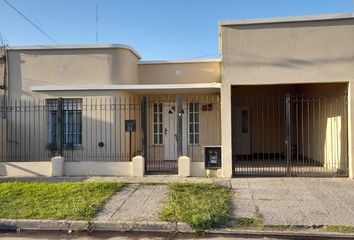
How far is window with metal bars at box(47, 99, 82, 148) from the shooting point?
13.6m

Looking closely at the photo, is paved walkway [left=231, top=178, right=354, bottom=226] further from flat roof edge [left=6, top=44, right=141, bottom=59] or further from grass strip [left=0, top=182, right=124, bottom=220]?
flat roof edge [left=6, top=44, right=141, bottom=59]

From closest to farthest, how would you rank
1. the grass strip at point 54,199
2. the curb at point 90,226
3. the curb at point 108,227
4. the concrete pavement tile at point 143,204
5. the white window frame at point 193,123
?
the curb at point 108,227
the curb at point 90,226
the concrete pavement tile at point 143,204
the grass strip at point 54,199
the white window frame at point 193,123

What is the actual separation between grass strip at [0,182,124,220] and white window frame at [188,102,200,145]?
5637mm

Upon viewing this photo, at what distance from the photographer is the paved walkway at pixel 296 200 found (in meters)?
7.09

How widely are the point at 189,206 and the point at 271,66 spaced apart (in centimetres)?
519

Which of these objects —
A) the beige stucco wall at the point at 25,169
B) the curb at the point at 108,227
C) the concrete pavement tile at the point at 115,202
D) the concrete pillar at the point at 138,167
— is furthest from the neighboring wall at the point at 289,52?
the beige stucco wall at the point at 25,169

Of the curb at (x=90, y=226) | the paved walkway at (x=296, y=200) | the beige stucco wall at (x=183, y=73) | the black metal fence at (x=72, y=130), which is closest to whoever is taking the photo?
the curb at (x=90, y=226)

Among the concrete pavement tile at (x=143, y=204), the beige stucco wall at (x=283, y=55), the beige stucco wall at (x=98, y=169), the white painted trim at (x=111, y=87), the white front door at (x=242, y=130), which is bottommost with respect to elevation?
the concrete pavement tile at (x=143, y=204)

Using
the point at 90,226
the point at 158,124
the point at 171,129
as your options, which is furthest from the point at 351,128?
the point at 90,226

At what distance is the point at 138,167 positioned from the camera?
11.3 metres

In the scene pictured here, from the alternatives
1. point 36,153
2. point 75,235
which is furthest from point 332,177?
point 36,153

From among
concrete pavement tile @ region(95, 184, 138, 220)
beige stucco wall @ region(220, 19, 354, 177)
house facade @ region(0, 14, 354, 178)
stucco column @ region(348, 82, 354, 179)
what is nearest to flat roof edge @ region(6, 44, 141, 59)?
house facade @ region(0, 14, 354, 178)

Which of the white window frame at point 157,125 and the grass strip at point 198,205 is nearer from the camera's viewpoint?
the grass strip at point 198,205

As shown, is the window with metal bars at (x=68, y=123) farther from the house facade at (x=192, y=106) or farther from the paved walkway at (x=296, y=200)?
the paved walkway at (x=296, y=200)
